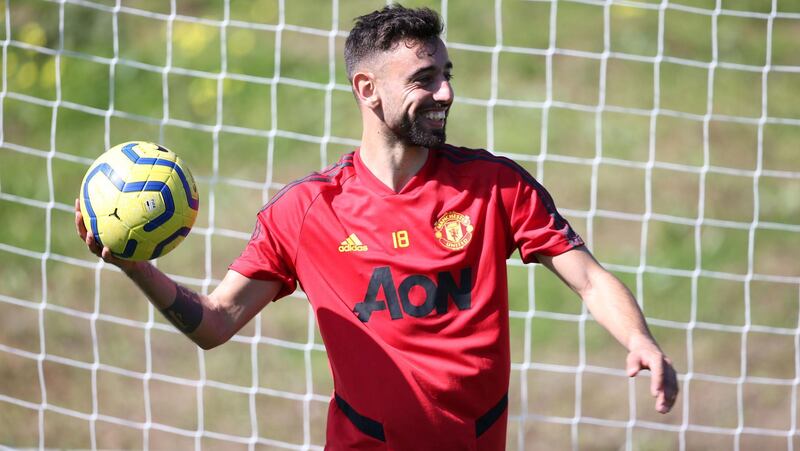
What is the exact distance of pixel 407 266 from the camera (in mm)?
3008

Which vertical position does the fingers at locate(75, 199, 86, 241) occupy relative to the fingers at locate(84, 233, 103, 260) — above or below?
above

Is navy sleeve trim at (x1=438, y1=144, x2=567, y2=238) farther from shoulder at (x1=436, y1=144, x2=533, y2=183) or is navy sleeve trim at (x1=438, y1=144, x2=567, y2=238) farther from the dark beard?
the dark beard

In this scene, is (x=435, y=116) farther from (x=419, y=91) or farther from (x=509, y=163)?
(x=509, y=163)

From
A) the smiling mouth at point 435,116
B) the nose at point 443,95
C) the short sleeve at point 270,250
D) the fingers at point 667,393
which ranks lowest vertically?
the fingers at point 667,393

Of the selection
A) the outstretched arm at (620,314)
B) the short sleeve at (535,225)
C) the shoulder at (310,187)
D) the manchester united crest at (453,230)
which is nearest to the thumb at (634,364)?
the outstretched arm at (620,314)

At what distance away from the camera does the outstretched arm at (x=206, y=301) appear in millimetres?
2980

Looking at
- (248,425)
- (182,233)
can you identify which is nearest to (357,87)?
(182,233)

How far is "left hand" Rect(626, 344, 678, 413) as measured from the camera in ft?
8.48

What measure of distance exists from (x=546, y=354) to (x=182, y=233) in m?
3.83

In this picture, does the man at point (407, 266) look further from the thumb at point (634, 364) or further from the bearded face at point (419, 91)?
the thumb at point (634, 364)

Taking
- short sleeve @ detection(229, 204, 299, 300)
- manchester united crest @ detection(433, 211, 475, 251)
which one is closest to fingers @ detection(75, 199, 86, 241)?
short sleeve @ detection(229, 204, 299, 300)

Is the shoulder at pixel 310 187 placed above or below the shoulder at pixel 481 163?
below

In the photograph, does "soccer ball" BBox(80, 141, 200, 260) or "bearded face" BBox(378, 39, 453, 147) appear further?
"bearded face" BBox(378, 39, 453, 147)

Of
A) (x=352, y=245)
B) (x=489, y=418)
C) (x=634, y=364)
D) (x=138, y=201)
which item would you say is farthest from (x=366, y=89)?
(x=634, y=364)
